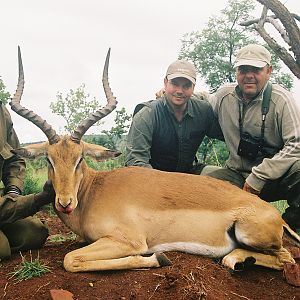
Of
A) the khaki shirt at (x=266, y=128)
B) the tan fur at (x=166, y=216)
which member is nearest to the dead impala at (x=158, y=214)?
the tan fur at (x=166, y=216)

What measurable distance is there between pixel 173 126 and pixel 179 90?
58 cm

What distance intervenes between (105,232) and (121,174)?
837 millimetres

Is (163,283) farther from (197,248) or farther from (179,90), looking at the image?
(179,90)

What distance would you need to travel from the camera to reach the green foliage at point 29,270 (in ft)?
14.6

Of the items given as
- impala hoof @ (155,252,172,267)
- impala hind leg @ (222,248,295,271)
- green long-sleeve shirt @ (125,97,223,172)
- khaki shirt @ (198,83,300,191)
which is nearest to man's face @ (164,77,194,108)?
green long-sleeve shirt @ (125,97,223,172)

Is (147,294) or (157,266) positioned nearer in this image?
(147,294)

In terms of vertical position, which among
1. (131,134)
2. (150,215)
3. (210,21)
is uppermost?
(210,21)

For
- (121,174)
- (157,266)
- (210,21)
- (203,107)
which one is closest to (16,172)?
(121,174)

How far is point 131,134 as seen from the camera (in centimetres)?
717

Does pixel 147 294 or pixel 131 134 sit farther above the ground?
pixel 131 134

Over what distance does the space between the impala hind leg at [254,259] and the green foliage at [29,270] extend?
182cm

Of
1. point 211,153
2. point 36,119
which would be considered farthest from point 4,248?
point 211,153

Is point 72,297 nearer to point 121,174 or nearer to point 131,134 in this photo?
point 121,174

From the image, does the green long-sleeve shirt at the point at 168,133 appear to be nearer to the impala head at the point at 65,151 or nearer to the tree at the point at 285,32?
the impala head at the point at 65,151
